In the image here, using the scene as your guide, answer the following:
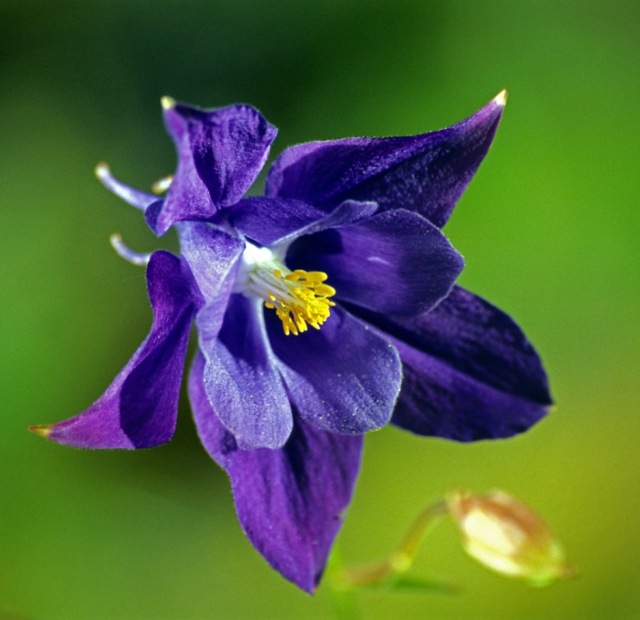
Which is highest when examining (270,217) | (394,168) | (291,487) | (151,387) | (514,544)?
(394,168)

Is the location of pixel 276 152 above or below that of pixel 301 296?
above

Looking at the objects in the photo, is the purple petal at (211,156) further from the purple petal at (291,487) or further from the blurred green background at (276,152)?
the blurred green background at (276,152)

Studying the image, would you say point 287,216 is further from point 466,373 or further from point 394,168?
point 466,373

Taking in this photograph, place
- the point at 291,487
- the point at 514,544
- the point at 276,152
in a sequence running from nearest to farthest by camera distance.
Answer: the point at 291,487, the point at 514,544, the point at 276,152

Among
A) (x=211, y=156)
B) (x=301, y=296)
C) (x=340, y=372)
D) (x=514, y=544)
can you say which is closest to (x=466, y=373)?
(x=340, y=372)

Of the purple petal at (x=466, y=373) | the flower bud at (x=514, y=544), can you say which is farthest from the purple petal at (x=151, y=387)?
the flower bud at (x=514, y=544)

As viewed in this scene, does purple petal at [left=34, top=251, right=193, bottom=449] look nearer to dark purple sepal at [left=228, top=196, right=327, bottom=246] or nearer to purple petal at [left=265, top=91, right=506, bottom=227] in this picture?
dark purple sepal at [left=228, top=196, right=327, bottom=246]

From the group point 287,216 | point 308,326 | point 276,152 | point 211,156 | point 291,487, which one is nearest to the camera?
point 211,156

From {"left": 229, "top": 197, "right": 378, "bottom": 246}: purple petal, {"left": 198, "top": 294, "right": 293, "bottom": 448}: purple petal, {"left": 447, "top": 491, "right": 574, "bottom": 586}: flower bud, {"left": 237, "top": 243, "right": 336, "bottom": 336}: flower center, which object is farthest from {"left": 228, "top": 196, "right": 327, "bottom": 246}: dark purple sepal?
{"left": 447, "top": 491, "right": 574, "bottom": 586}: flower bud
